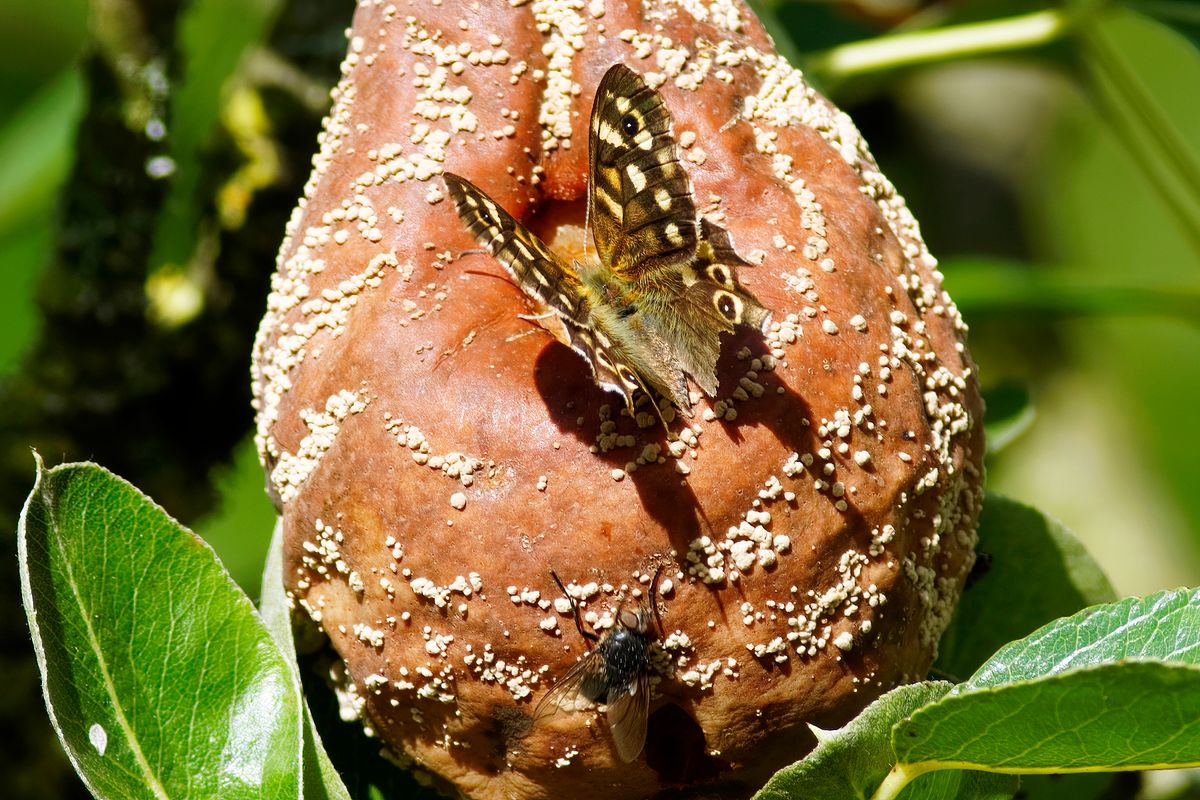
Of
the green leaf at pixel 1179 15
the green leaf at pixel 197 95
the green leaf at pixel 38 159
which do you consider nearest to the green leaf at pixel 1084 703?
the green leaf at pixel 1179 15

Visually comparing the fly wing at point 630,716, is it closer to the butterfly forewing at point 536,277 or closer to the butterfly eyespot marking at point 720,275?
the butterfly forewing at point 536,277

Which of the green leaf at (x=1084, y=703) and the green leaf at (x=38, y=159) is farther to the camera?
the green leaf at (x=38, y=159)

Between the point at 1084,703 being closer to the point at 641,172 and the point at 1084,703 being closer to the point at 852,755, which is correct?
the point at 852,755

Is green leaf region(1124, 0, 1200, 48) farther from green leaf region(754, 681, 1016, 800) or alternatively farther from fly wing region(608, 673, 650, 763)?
fly wing region(608, 673, 650, 763)

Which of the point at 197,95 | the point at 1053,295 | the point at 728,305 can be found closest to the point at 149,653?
the point at 728,305

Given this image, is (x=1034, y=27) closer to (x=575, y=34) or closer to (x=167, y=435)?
(x=575, y=34)

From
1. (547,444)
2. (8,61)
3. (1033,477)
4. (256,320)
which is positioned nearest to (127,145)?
(256,320)
